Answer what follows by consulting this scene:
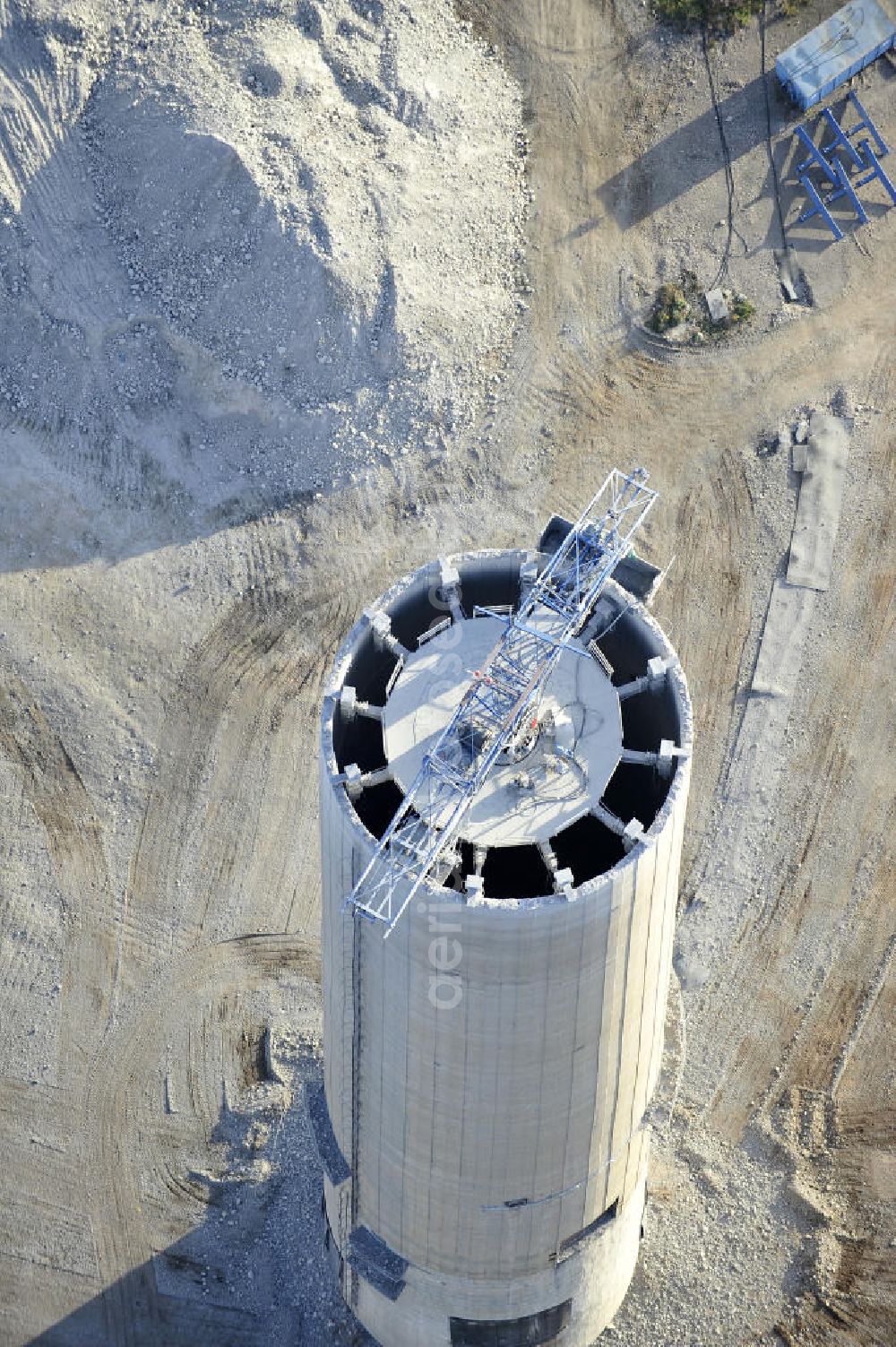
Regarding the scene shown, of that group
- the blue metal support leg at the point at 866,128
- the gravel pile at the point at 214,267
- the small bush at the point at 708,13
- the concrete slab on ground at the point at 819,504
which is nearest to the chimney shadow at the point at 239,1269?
the gravel pile at the point at 214,267

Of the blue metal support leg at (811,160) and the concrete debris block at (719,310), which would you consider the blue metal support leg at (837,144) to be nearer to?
the blue metal support leg at (811,160)

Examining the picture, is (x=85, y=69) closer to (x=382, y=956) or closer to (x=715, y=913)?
(x=715, y=913)

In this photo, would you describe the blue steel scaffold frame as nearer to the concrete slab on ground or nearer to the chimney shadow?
the chimney shadow

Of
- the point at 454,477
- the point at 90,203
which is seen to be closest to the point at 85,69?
the point at 90,203

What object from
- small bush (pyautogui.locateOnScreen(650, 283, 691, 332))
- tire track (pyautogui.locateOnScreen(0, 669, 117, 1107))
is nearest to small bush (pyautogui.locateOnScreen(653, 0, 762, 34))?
small bush (pyautogui.locateOnScreen(650, 283, 691, 332))

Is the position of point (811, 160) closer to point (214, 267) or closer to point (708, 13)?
point (708, 13)
